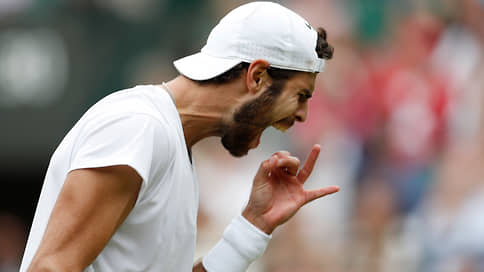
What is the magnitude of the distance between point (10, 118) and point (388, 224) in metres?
4.48

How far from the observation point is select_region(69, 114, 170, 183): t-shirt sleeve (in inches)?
94.7

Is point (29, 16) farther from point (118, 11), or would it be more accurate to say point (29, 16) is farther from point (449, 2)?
point (449, 2)

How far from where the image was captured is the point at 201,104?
2.90 m

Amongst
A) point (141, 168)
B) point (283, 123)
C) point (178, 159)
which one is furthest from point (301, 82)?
point (141, 168)

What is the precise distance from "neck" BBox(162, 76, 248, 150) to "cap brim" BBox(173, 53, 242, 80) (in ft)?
0.10

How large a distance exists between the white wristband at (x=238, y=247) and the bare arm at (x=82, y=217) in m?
0.87

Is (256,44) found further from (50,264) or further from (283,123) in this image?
(50,264)

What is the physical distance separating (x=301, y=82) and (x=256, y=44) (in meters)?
0.25

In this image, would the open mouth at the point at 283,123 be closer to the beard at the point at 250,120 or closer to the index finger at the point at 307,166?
the beard at the point at 250,120

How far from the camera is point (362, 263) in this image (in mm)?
6766

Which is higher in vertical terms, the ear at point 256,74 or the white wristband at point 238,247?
the ear at point 256,74

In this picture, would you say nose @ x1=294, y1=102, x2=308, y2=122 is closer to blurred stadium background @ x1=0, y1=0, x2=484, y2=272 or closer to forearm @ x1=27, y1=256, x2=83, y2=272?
forearm @ x1=27, y1=256, x2=83, y2=272

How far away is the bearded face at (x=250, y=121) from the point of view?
2.97 metres

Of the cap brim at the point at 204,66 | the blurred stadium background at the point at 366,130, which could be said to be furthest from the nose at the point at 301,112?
the blurred stadium background at the point at 366,130
